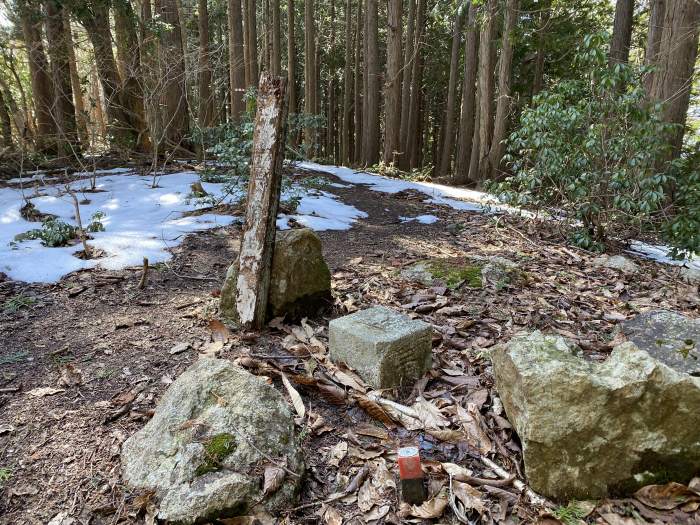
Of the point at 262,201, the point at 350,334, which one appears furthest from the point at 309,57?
the point at 350,334

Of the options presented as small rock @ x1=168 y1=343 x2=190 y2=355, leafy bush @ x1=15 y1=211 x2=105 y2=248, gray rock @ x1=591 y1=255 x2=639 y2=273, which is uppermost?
leafy bush @ x1=15 y1=211 x2=105 y2=248

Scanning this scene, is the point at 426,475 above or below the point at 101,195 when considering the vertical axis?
below

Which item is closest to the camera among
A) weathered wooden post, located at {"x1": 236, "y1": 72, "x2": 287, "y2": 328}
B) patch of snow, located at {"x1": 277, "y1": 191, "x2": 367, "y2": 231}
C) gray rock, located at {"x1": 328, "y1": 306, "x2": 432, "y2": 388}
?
gray rock, located at {"x1": 328, "y1": 306, "x2": 432, "y2": 388}

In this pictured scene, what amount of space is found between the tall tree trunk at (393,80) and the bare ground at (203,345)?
8294mm

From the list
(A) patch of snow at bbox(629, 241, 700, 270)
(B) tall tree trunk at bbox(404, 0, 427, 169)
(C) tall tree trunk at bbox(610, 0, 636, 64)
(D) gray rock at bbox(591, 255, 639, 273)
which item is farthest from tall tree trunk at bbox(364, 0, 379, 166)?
(D) gray rock at bbox(591, 255, 639, 273)

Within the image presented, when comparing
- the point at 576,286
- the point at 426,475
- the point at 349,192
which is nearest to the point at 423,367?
the point at 426,475

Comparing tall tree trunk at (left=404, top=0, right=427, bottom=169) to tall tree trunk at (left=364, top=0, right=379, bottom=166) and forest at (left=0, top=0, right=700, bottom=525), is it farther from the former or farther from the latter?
forest at (left=0, top=0, right=700, bottom=525)

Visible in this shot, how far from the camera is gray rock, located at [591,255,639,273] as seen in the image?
4.85m

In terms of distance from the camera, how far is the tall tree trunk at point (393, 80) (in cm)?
1220

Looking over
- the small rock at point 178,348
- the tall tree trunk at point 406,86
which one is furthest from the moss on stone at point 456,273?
the tall tree trunk at point 406,86

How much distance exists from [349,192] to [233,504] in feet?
26.7

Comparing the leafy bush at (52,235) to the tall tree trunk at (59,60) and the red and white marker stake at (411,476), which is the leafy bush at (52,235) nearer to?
the tall tree trunk at (59,60)

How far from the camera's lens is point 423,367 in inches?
111

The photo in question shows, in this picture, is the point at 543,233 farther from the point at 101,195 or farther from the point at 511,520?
the point at 101,195
